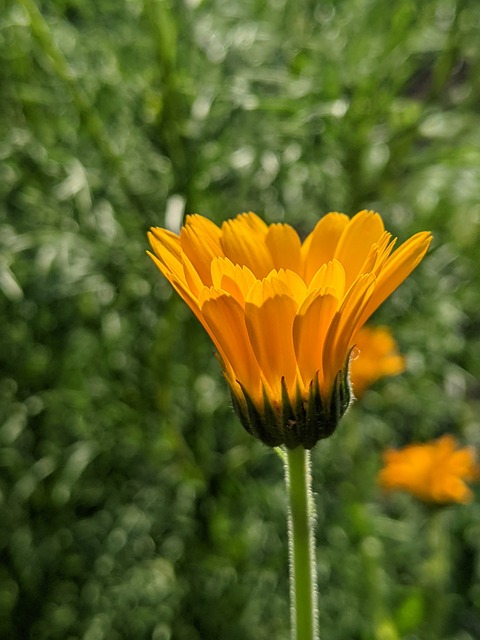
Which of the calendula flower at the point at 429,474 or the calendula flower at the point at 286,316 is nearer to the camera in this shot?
the calendula flower at the point at 286,316

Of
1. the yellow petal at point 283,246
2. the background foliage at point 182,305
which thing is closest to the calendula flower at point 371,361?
the background foliage at point 182,305

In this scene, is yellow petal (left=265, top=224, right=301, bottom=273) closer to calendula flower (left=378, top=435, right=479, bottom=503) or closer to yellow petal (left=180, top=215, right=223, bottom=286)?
yellow petal (left=180, top=215, right=223, bottom=286)

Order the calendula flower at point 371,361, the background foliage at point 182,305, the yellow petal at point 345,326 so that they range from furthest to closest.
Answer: the calendula flower at point 371,361
the background foliage at point 182,305
the yellow petal at point 345,326

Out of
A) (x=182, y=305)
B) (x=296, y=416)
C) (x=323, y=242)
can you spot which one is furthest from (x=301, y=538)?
(x=182, y=305)

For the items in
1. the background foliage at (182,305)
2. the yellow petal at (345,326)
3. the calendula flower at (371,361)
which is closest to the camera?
the yellow petal at (345,326)

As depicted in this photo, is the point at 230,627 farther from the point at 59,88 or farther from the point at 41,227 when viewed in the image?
the point at 59,88

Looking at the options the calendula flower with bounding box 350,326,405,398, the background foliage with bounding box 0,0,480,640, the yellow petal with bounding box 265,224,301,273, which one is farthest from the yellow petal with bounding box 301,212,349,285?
the calendula flower with bounding box 350,326,405,398

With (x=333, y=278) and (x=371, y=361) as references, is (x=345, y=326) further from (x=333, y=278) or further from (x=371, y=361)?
(x=371, y=361)

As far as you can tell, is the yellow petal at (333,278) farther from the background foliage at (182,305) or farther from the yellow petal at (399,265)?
the background foliage at (182,305)
